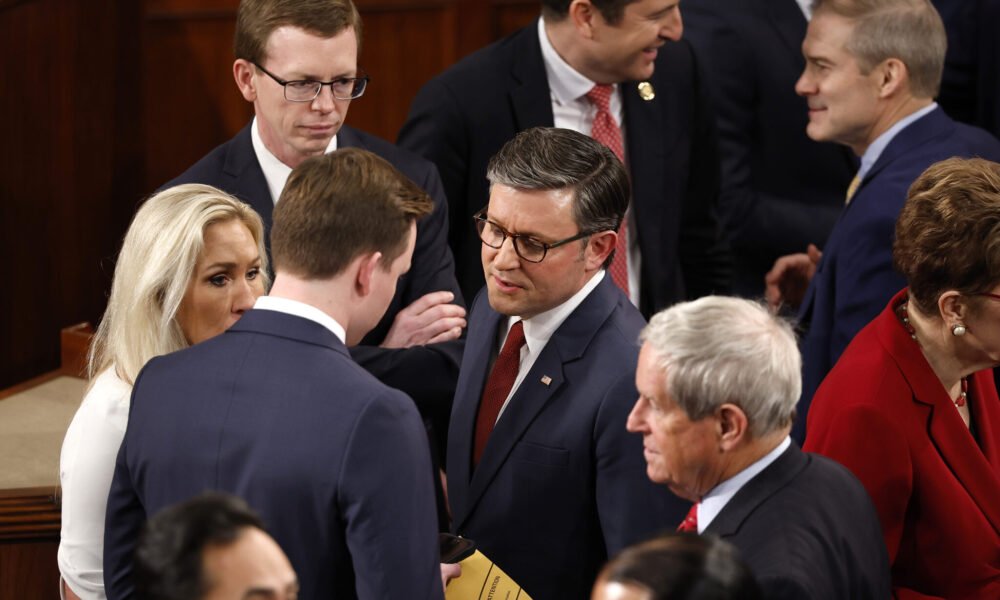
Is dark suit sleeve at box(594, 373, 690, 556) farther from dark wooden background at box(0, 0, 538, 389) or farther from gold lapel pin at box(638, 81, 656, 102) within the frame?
dark wooden background at box(0, 0, 538, 389)

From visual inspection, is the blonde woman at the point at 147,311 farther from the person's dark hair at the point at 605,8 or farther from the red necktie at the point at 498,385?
the person's dark hair at the point at 605,8

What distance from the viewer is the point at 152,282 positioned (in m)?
2.91

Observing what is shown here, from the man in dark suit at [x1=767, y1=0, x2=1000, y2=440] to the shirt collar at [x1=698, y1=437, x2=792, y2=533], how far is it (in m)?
1.37

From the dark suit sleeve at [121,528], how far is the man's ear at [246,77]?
4.58ft

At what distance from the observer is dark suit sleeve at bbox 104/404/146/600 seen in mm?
2582

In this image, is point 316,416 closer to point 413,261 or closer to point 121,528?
point 121,528

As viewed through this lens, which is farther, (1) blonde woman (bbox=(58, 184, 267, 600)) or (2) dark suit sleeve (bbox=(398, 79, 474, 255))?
(2) dark suit sleeve (bbox=(398, 79, 474, 255))

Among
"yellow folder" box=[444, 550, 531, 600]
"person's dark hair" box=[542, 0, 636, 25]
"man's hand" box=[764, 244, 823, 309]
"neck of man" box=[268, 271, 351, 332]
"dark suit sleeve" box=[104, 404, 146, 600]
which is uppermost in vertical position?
"person's dark hair" box=[542, 0, 636, 25]

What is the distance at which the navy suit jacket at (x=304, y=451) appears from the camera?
2.34 meters

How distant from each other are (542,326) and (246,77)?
1243 mm

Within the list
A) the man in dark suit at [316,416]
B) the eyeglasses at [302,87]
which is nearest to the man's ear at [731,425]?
the man in dark suit at [316,416]

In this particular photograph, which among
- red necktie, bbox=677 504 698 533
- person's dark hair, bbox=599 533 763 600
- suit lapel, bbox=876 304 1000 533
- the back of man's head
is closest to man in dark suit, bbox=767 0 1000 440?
suit lapel, bbox=876 304 1000 533

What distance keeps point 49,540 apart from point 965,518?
243cm

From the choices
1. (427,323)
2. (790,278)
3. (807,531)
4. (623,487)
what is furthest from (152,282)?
(790,278)
